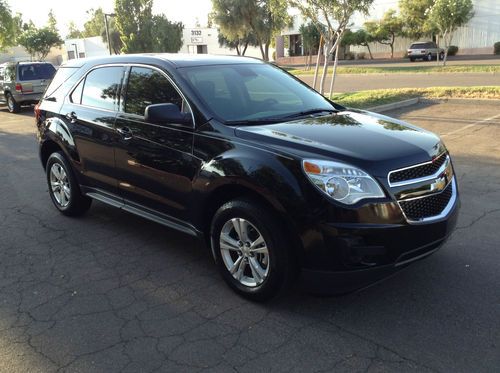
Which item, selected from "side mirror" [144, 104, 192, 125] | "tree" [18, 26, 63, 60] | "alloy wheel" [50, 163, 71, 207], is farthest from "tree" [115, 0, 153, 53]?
"tree" [18, 26, 63, 60]

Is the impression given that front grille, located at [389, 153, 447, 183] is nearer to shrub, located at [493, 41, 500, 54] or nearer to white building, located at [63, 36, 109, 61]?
shrub, located at [493, 41, 500, 54]

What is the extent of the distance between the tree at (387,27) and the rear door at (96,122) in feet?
163

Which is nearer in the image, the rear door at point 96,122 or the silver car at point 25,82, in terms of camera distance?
the rear door at point 96,122

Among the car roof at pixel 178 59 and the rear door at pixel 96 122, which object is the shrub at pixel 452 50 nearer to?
the car roof at pixel 178 59

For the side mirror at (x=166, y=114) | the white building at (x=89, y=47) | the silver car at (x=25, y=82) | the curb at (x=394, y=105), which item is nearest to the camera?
the side mirror at (x=166, y=114)

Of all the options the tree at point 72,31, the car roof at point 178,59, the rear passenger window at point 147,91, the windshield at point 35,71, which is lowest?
the rear passenger window at point 147,91

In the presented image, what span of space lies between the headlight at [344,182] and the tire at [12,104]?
57.9 ft

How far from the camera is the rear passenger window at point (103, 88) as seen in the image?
4773 mm

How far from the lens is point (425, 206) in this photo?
3359 mm

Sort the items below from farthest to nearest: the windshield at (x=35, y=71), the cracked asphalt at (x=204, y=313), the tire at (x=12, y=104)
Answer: the tire at (x=12, y=104), the windshield at (x=35, y=71), the cracked asphalt at (x=204, y=313)

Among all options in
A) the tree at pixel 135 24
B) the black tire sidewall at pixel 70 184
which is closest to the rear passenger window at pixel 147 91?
the black tire sidewall at pixel 70 184

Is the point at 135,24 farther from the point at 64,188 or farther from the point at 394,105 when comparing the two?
the point at 64,188

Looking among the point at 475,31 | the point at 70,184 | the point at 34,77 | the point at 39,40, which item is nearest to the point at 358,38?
the point at 475,31

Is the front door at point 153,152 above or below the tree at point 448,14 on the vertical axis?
below
